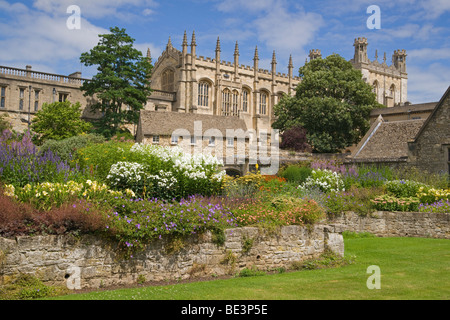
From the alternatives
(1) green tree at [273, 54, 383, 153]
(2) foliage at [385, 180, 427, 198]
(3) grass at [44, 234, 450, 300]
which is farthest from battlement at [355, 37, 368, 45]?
(3) grass at [44, 234, 450, 300]

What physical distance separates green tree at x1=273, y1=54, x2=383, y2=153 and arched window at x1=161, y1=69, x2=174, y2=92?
838 inches

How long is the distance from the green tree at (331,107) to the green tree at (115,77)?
1477 cm

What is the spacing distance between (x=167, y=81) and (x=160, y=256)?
183 ft

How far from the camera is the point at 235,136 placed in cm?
3516

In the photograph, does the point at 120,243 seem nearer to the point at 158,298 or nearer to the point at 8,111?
the point at 158,298

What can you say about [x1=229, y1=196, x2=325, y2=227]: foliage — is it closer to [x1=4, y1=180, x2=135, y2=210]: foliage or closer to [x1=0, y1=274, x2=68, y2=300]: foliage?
[x1=4, y1=180, x2=135, y2=210]: foliage

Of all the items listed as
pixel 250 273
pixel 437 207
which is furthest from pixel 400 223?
pixel 250 273

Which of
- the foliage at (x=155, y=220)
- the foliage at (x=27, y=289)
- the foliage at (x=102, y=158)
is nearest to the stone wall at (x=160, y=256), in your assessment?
the foliage at (x=27, y=289)

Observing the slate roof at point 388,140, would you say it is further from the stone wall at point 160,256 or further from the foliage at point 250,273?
the foliage at point 250,273

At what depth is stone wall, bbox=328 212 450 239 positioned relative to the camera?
14556mm

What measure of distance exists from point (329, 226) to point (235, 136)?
2439 cm

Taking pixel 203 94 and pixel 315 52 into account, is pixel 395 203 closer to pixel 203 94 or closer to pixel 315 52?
pixel 203 94

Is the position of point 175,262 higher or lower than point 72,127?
lower

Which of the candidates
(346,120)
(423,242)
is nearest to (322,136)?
(346,120)
